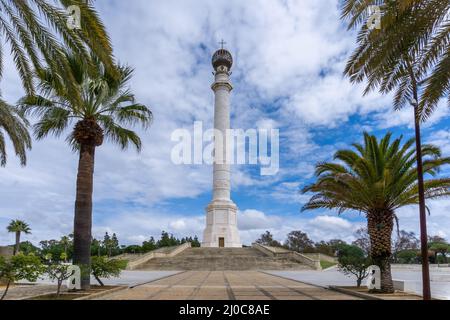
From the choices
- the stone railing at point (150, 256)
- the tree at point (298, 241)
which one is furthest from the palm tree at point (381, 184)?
the tree at point (298, 241)

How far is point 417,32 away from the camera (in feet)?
28.9

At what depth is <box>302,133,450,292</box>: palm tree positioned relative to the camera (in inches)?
529

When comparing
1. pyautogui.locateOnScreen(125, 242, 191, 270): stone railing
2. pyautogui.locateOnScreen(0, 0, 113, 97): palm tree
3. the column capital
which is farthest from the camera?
the column capital

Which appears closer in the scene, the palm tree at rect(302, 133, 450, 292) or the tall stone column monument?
the palm tree at rect(302, 133, 450, 292)

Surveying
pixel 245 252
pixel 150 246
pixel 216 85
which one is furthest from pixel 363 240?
pixel 150 246

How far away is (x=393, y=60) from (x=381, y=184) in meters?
4.80

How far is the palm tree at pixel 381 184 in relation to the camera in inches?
529

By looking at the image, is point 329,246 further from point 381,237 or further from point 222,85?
point 381,237

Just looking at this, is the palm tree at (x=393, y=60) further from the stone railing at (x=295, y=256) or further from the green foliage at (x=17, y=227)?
the green foliage at (x=17, y=227)

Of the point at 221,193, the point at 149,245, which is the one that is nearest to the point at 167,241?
the point at 149,245

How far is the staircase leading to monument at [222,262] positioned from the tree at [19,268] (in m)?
24.0

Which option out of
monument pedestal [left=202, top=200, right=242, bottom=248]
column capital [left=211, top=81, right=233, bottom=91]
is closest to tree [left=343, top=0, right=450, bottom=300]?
A: monument pedestal [left=202, top=200, right=242, bottom=248]

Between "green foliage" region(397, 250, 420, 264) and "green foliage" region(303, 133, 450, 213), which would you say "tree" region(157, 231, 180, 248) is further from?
"green foliage" region(303, 133, 450, 213)

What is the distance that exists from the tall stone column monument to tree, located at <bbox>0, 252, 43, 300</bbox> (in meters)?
35.9
